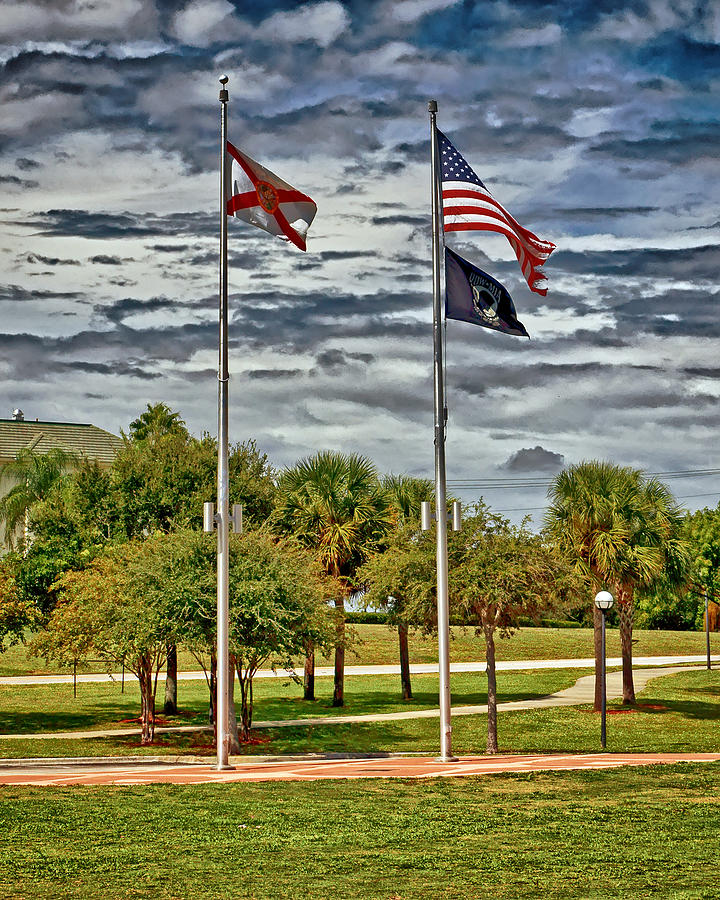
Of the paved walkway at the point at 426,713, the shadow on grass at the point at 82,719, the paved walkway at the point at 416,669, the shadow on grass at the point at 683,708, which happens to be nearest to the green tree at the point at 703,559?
the paved walkway at the point at 416,669

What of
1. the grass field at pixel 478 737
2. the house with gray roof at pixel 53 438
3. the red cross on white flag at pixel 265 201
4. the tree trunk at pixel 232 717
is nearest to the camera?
the red cross on white flag at pixel 265 201

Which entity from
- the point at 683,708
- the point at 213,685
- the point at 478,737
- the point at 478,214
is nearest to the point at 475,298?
the point at 478,214

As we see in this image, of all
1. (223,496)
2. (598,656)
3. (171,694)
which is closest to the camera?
(223,496)

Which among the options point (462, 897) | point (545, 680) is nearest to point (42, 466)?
point (545, 680)

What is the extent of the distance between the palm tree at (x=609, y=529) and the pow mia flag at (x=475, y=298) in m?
14.2

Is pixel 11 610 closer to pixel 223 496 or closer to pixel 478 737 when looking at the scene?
pixel 223 496

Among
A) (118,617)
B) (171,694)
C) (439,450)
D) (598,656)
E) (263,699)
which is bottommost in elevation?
(263,699)

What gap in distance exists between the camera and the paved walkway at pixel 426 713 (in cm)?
3061

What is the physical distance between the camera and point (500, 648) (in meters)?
63.9

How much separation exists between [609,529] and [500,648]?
95.9ft

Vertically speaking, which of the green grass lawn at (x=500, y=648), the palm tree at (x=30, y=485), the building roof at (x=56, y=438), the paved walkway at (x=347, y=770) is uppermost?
the building roof at (x=56, y=438)

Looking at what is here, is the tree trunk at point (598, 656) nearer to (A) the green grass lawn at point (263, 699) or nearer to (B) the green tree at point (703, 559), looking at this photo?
(A) the green grass lawn at point (263, 699)

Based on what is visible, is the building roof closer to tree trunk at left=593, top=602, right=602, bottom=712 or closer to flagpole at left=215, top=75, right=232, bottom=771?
tree trunk at left=593, top=602, right=602, bottom=712

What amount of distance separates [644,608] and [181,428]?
128ft
